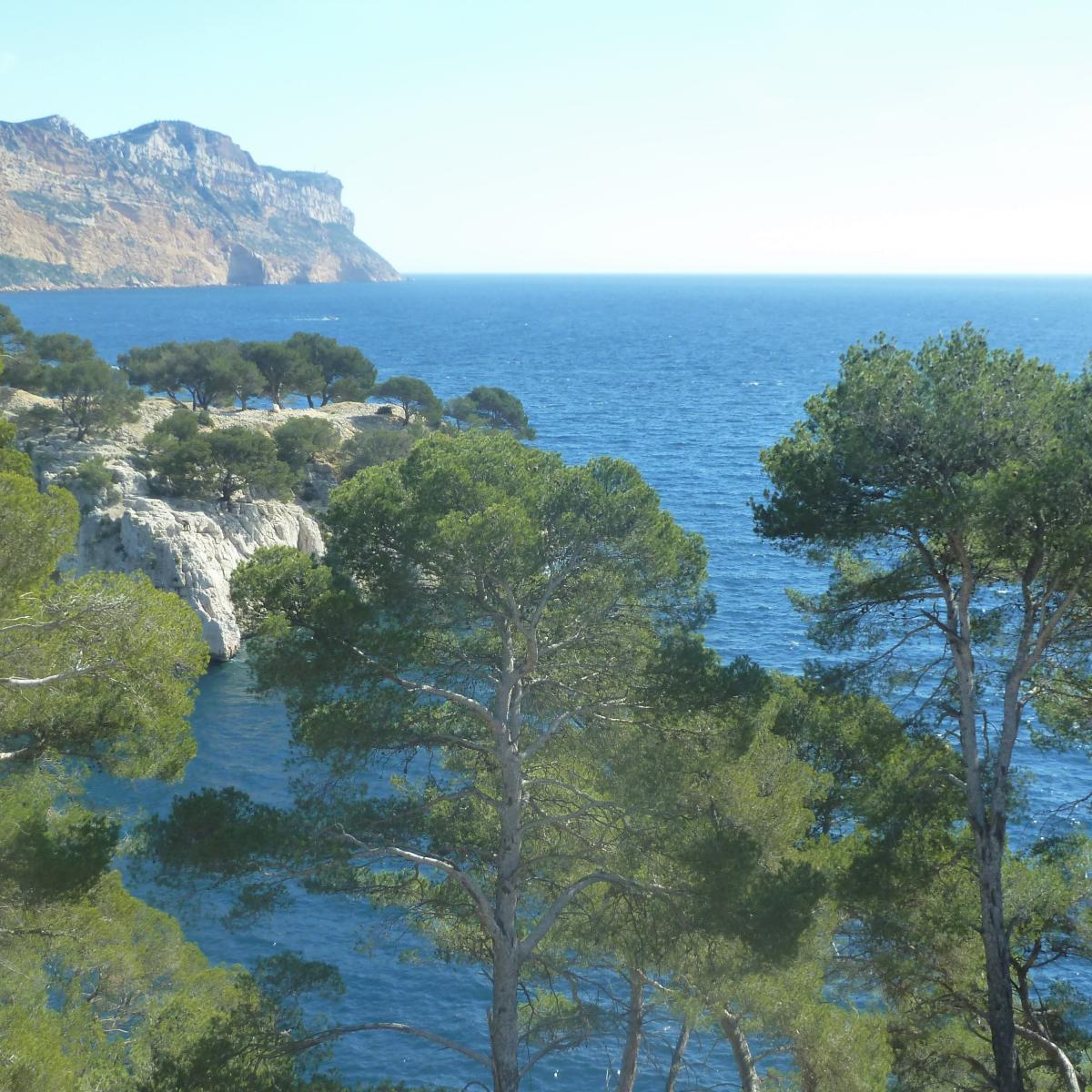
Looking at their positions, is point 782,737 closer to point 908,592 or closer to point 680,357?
point 908,592

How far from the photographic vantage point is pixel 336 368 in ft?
249

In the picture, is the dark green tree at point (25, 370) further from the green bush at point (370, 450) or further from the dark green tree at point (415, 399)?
the dark green tree at point (415, 399)

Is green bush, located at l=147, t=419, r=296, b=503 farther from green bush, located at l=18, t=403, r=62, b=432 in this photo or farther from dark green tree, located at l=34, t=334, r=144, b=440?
green bush, located at l=18, t=403, r=62, b=432

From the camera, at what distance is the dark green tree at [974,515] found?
37.0ft

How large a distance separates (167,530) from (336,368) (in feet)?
119

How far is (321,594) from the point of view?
483 inches

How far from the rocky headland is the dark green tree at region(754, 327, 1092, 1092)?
27.5m

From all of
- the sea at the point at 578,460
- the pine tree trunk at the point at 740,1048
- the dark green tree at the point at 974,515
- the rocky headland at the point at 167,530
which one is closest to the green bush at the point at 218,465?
the rocky headland at the point at 167,530

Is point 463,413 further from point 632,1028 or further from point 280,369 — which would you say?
point 632,1028

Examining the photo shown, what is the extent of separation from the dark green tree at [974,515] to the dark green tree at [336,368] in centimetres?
Result: 6418

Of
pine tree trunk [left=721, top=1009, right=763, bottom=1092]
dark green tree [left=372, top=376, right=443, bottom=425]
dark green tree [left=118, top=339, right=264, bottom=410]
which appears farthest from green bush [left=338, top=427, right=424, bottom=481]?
pine tree trunk [left=721, top=1009, right=763, bottom=1092]

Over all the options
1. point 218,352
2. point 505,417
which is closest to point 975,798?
point 505,417

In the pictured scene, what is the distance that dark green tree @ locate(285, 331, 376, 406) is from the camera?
7475cm

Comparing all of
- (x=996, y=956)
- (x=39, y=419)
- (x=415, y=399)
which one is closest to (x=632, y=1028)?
(x=996, y=956)
